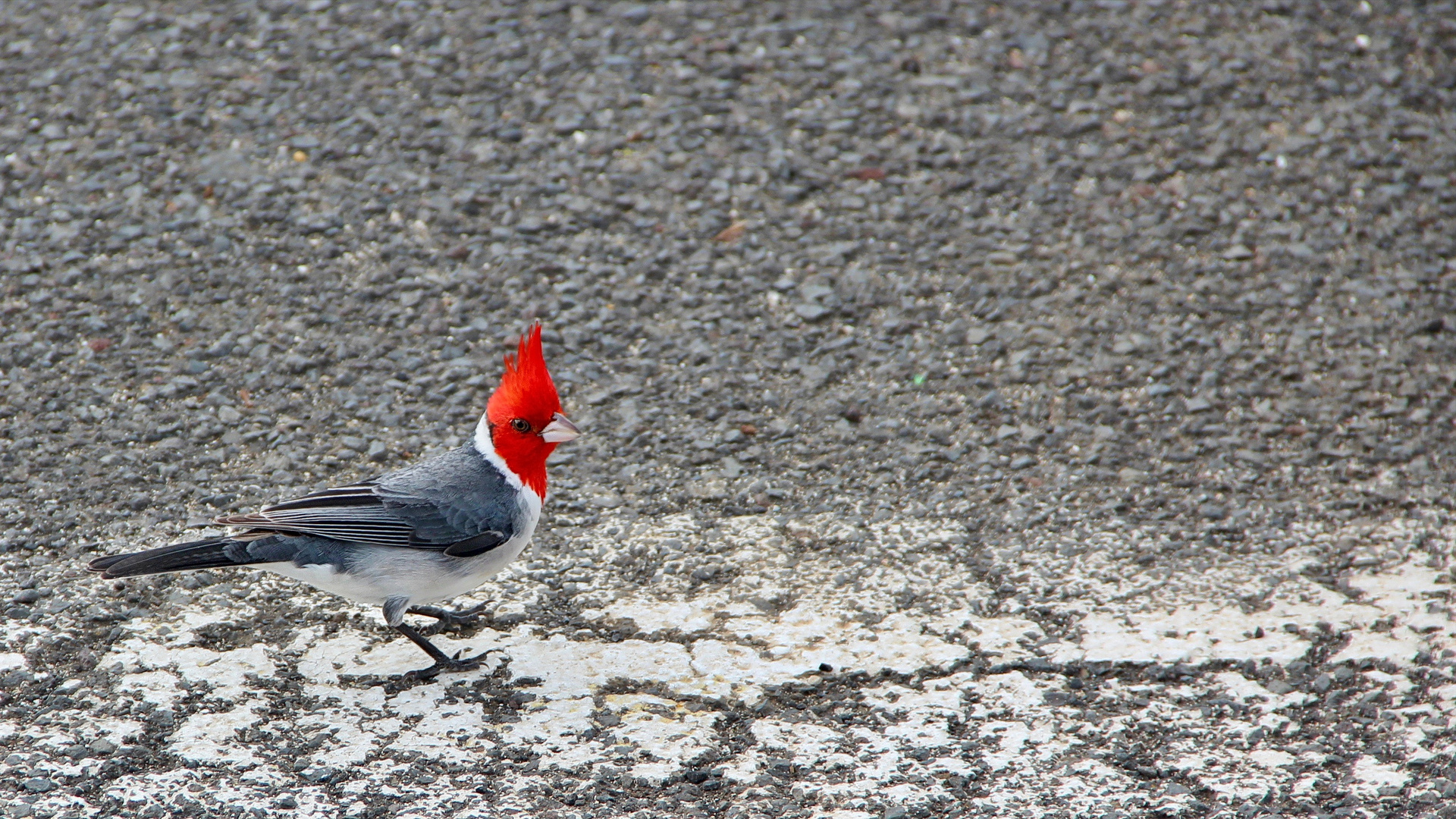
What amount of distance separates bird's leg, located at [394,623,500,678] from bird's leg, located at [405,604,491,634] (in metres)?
0.18

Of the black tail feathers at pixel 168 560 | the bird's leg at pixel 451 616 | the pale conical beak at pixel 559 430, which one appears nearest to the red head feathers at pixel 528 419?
the pale conical beak at pixel 559 430

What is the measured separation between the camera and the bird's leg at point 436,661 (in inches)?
151

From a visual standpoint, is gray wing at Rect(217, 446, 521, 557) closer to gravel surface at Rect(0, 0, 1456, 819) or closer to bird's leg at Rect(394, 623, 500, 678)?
bird's leg at Rect(394, 623, 500, 678)

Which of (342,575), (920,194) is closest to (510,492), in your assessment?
(342,575)

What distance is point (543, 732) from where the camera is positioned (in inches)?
142

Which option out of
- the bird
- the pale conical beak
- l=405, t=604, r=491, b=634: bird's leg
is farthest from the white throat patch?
l=405, t=604, r=491, b=634: bird's leg

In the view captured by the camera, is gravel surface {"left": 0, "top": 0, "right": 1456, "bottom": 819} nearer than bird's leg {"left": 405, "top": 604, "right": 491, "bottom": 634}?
Yes

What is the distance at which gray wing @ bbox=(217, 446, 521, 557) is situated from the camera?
3766 millimetres

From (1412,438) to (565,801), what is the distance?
3261 millimetres

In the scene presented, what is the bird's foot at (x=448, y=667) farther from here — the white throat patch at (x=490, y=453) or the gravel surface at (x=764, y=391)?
the white throat patch at (x=490, y=453)

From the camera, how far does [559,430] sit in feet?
12.7

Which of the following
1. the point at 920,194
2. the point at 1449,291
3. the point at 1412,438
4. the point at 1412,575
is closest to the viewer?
the point at 1412,575

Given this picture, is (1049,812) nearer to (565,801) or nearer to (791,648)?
(791,648)

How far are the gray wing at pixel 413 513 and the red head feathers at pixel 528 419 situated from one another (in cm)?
8
